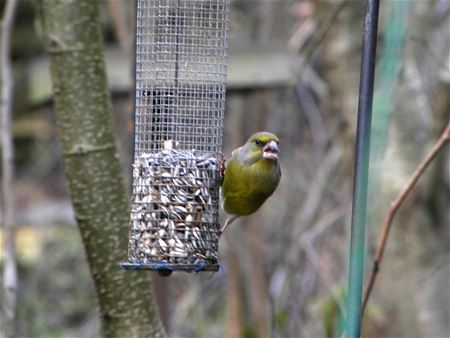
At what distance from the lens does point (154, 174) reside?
10.5ft

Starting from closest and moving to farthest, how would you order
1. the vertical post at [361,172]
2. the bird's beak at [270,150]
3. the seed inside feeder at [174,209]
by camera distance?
1. the vertical post at [361,172]
2. the seed inside feeder at [174,209]
3. the bird's beak at [270,150]

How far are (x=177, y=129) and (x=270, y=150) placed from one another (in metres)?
0.35

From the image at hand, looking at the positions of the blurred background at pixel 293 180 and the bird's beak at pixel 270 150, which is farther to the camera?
the blurred background at pixel 293 180

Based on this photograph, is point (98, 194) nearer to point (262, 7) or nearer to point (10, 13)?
point (10, 13)

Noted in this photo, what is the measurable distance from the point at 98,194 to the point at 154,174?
31 centimetres

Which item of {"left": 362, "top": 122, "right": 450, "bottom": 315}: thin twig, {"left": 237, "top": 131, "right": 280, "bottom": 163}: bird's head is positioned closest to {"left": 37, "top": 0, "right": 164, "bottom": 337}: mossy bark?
{"left": 237, "top": 131, "right": 280, "bottom": 163}: bird's head

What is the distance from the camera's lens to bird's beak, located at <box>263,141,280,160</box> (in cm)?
333

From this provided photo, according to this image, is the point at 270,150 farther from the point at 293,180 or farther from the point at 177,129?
the point at 293,180

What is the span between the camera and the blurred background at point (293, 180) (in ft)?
17.8

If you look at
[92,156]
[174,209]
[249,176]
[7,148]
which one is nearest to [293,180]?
[7,148]

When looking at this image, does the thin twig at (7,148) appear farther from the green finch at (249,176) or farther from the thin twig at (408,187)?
the thin twig at (408,187)

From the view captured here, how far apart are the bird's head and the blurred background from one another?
1.88ft

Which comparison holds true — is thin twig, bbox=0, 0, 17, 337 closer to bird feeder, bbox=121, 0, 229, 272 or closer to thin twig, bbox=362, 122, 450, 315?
bird feeder, bbox=121, 0, 229, 272

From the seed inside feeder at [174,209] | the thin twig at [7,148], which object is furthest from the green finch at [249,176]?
the thin twig at [7,148]
